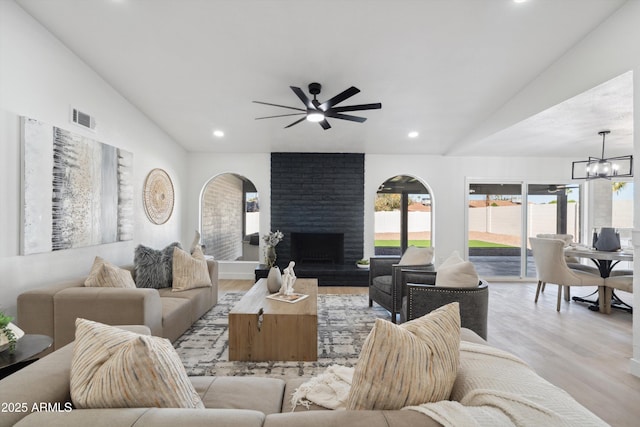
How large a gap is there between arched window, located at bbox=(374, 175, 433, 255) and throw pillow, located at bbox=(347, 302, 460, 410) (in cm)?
527

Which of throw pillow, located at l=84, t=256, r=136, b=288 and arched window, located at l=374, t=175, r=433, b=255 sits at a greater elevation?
arched window, located at l=374, t=175, r=433, b=255

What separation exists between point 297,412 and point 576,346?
10.9 ft

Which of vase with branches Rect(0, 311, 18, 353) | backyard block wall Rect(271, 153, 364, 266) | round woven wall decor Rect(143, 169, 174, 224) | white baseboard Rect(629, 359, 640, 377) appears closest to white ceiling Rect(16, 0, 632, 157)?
round woven wall decor Rect(143, 169, 174, 224)

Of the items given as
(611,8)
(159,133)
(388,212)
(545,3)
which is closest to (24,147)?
(159,133)

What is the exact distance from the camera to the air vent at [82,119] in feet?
9.54

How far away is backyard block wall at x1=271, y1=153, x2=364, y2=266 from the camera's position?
228 inches

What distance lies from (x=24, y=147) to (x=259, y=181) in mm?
3650

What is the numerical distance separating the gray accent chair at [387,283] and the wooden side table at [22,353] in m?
2.89

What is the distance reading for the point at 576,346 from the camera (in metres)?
2.86

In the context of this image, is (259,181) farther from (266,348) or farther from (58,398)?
(58,398)

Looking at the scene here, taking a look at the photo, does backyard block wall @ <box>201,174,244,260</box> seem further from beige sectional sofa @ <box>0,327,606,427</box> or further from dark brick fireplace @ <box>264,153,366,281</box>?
beige sectional sofa @ <box>0,327,606,427</box>

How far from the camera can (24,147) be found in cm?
239

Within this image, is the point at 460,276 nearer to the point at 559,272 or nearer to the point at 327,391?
the point at 327,391

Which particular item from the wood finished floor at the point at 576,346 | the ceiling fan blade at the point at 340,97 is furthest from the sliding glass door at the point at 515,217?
the ceiling fan blade at the point at 340,97
